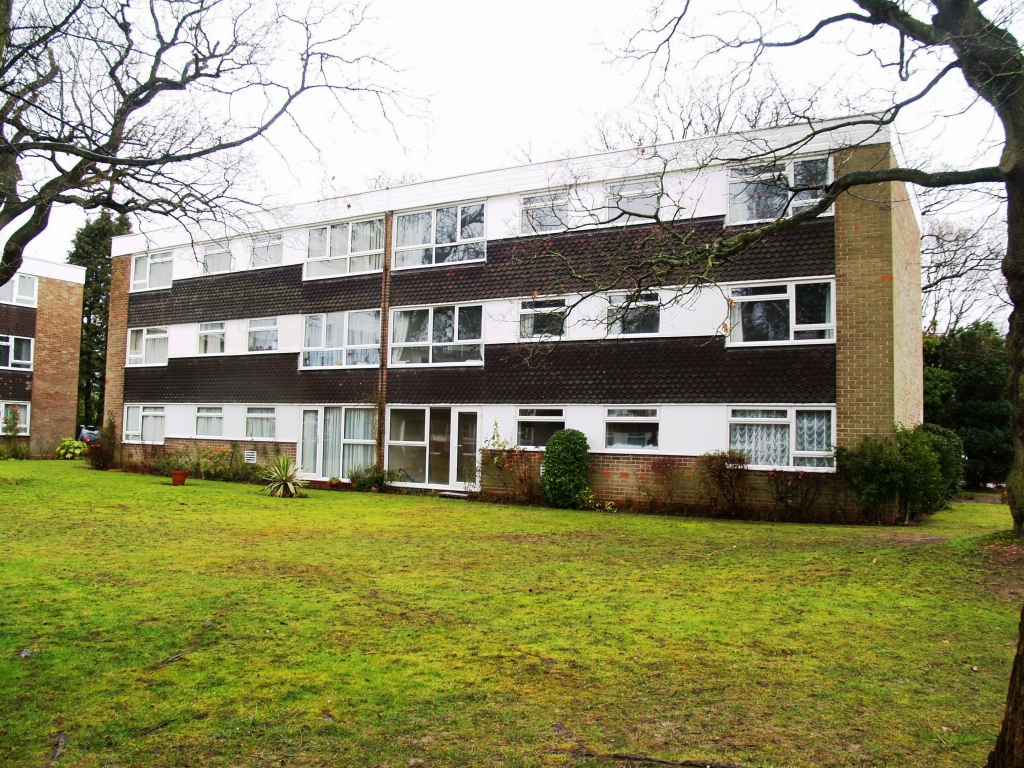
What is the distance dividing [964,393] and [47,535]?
24333 mm

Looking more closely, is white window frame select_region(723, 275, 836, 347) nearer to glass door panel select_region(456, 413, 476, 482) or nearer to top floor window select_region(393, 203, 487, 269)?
top floor window select_region(393, 203, 487, 269)

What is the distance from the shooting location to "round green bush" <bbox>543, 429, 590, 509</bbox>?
1662 centimetres

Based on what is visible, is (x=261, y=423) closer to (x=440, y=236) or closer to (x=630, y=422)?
(x=440, y=236)

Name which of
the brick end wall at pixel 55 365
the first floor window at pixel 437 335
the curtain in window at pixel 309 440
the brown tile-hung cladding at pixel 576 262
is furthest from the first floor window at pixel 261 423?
the brick end wall at pixel 55 365

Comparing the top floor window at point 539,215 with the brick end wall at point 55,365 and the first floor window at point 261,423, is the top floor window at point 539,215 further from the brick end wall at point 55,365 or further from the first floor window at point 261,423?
the brick end wall at point 55,365

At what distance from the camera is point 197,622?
6.06 m

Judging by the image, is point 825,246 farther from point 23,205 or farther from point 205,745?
point 205,745

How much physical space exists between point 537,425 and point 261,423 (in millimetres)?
9383

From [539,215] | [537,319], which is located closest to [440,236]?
[539,215]

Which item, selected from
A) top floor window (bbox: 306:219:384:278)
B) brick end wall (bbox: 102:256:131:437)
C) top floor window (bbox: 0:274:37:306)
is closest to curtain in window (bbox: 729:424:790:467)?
top floor window (bbox: 306:219:384:278)

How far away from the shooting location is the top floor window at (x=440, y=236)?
1948 centimetres

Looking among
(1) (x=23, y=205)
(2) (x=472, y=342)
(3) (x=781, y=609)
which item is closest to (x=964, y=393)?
(2) (x=472, y=342)

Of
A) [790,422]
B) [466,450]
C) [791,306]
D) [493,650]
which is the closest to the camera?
[493,650]

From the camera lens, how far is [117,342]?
88.6 feet
